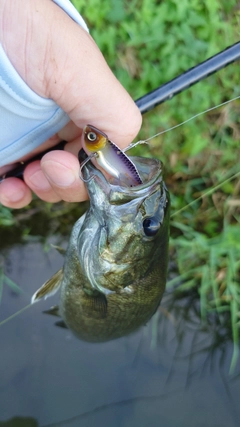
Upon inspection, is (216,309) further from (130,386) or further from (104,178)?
(104,178)

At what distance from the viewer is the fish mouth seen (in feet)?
3.98

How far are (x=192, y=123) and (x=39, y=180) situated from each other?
3.81 ft

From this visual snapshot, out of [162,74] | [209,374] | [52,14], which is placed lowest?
[209,374]

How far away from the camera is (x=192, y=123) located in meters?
2.49

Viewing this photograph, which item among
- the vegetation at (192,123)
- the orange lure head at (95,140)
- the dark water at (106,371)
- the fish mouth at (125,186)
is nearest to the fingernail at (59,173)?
the fish mouth at (125,186)

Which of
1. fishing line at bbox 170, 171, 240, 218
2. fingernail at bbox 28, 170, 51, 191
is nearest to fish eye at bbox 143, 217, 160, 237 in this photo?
fingernail at bbox 28, 170, 51, 191

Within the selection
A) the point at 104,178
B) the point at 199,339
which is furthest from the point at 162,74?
the point at 199,339

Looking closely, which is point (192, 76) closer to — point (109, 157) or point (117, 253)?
point (109, 157)

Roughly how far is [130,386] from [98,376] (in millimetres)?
215

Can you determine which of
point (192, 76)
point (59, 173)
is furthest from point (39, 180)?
point (192, 76)

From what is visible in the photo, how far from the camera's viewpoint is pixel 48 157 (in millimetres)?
1449

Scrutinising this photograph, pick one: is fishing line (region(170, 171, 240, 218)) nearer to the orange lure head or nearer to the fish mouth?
the fish mouth

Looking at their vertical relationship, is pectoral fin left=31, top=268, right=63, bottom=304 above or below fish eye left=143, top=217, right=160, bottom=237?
below

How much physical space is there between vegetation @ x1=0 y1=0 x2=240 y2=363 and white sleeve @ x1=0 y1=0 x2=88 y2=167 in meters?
0.95
